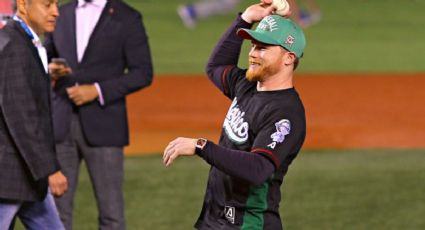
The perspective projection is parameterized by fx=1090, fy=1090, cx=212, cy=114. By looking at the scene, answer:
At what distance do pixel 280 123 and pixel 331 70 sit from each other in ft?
45.4

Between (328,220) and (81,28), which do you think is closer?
(81,28)

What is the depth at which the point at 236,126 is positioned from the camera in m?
5.24

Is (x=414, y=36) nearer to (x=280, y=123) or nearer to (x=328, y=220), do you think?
(x=328, y=220)

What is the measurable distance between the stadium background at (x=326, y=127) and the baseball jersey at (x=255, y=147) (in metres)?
3.57

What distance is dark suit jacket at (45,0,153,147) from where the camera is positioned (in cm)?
730

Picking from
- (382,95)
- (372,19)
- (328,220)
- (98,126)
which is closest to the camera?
(98,126)

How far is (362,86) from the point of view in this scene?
1722 centimetres

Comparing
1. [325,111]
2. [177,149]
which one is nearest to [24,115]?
[177,149]

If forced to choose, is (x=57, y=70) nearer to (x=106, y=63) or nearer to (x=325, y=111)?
(x=106, y=63)

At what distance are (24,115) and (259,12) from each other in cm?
131

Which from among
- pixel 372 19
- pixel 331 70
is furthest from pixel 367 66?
pixel 372 19

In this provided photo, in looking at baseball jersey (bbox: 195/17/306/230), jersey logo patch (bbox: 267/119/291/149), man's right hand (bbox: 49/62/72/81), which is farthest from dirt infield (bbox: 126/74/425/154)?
jersey logo patch (bbox: 267/119/291/149)

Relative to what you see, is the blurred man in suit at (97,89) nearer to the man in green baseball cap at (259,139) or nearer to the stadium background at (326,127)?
the stadium background at (326,127)

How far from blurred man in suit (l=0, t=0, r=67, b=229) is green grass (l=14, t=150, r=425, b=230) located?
3213mm
